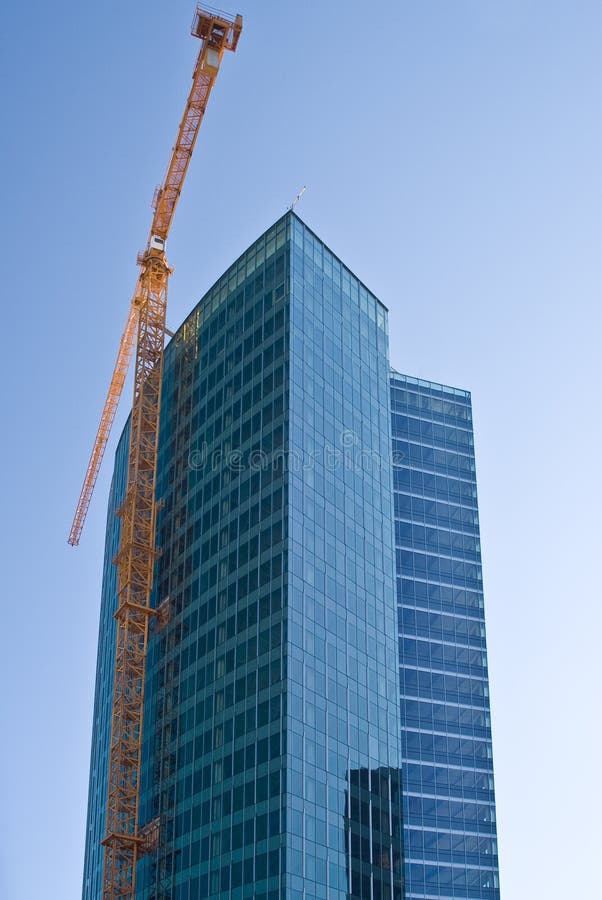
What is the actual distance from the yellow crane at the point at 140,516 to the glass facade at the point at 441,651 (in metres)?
32.4

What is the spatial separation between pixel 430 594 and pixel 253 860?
5997 centimetres

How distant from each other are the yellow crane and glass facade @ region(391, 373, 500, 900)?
106 feet

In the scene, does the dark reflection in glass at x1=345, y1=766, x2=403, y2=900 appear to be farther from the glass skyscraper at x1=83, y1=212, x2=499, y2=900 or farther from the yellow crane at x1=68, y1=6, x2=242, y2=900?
the yellow crane at x1=68, y1=6, x2=242, y2=900

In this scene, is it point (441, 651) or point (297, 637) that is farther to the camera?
point (441, 651)

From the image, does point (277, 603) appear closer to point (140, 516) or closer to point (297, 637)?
point (297, 637)

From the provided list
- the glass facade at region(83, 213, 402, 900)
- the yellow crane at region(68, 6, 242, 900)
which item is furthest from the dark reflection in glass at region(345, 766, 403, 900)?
the yellow crane at region(68, 6, 242, 900)

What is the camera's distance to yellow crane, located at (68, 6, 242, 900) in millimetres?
111812

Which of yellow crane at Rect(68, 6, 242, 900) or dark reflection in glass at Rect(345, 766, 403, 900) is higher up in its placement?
yellow crane at Rect(68, 6, 242, 900)

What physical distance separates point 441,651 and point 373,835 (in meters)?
46.7

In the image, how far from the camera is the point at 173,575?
122 metres

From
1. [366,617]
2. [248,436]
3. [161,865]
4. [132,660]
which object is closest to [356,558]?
[366,617]

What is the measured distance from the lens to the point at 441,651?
14400 cm

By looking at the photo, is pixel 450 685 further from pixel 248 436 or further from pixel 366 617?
pixel 248 436

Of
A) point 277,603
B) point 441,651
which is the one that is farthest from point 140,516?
point 441,651
